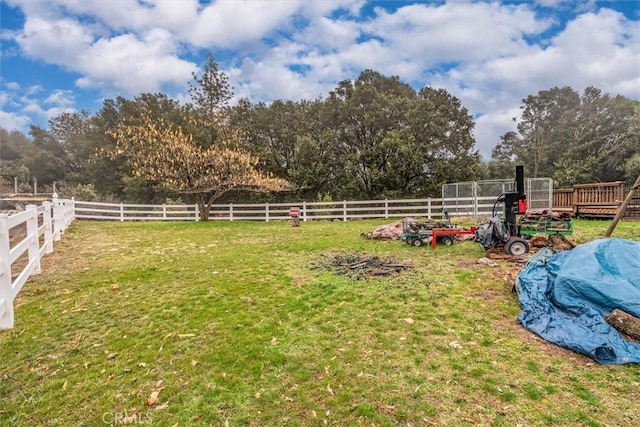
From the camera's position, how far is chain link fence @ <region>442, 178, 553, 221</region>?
12852 millimetres

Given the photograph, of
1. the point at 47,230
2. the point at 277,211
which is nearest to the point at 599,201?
the point at 277,211

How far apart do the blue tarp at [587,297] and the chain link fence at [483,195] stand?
30.5 feet

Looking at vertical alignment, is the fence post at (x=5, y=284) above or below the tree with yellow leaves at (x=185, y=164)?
below

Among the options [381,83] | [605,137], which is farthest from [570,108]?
[381,83]

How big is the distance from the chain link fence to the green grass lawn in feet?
31.5

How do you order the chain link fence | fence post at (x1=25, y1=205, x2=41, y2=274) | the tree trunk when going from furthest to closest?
the tree trunk < the chain link fence < fence post at (x1=25, y1=205, x2=41, y2=274)

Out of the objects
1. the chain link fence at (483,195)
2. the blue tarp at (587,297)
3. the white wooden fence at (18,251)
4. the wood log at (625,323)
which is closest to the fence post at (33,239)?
the white wooden fence at (18,251)

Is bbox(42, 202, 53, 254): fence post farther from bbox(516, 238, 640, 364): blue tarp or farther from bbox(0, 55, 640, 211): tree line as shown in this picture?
bbox(516, 238, 640, 364): blue tarp

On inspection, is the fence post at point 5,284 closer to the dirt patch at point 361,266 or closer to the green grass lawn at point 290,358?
the green grass lawn at point 290,358

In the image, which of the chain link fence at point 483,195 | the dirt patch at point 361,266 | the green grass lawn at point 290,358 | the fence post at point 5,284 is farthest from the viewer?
the chain link fence at point 483,195

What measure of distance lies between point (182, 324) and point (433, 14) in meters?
10.3

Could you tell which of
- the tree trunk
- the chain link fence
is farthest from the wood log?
the tree trunk

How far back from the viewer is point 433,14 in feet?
30.5

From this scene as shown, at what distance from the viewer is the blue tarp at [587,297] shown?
9.61 ft
